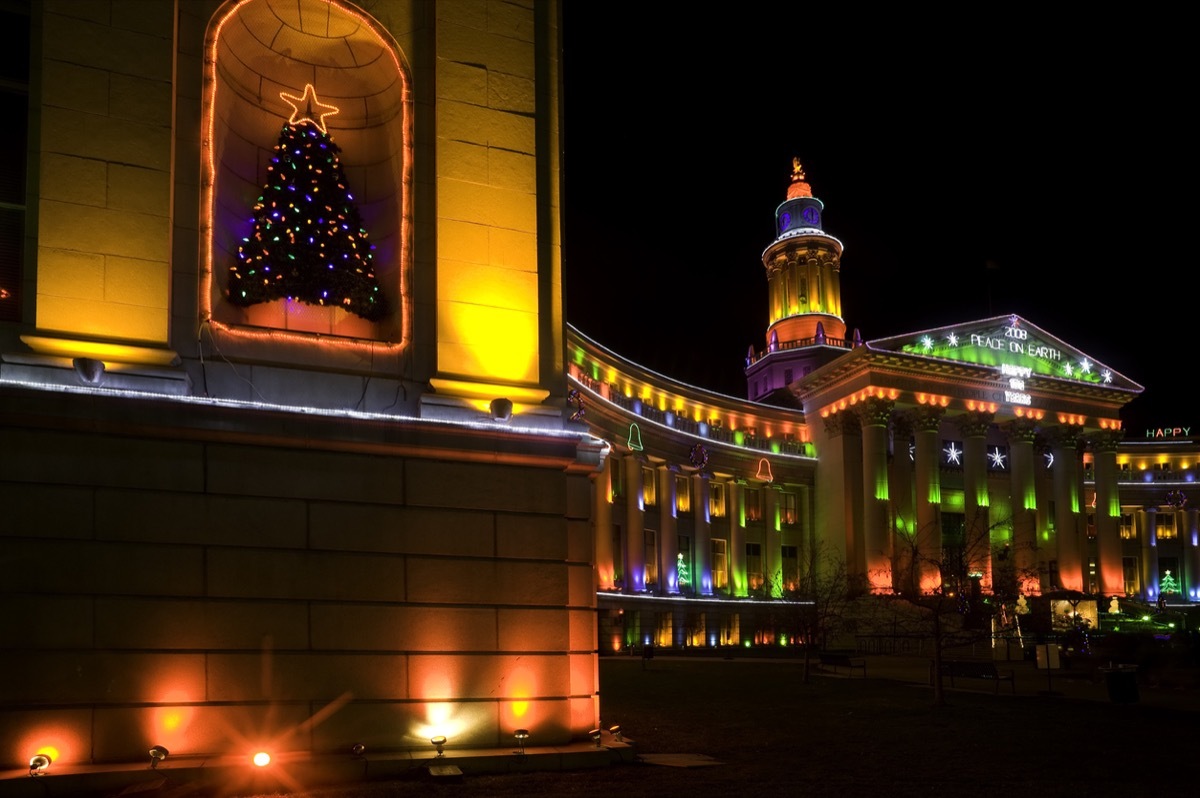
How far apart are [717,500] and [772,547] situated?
17.6ft

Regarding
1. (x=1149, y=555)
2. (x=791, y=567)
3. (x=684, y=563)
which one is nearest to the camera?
(x=684, y=563)

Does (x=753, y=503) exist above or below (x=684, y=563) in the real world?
above

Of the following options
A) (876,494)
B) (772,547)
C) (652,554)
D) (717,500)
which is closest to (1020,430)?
(876,494)

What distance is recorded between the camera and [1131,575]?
3546 inches

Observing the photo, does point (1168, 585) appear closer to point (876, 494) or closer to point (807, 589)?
point (876, 494)

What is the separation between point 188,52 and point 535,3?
17.5 ft

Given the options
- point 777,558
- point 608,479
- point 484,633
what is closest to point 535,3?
point 484,633

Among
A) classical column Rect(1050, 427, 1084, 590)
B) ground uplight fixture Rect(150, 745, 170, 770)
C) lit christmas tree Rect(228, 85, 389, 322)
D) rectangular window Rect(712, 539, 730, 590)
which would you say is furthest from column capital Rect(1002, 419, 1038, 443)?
ground uplight fixture Rect(150, 745, 170, 770)

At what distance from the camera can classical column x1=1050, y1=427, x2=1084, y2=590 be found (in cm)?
7706

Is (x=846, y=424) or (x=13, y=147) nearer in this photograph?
(x=13, y=147)

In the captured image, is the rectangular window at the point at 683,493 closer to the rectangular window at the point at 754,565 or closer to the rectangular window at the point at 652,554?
the rectangular window at the point at 652,554

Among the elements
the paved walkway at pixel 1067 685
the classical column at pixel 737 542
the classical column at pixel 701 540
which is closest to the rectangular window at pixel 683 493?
the classical column at pixel 701 540

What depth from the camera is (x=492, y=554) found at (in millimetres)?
15234

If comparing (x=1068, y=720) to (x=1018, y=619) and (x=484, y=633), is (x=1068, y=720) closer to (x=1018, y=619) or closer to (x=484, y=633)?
(x=484, y=633)
